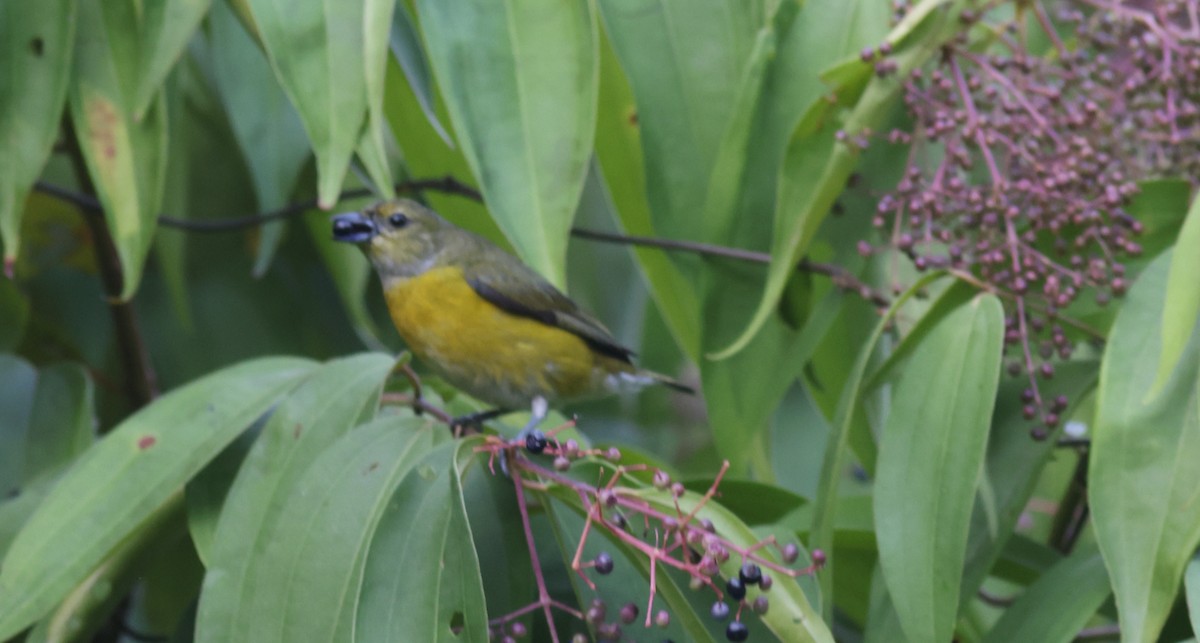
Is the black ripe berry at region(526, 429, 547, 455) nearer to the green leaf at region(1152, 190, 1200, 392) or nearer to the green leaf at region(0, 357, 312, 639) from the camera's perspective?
the green leaf at region(0, 357, 312, 639)

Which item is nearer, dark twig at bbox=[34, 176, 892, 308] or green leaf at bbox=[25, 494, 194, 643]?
green leaf at bbox=[25, 494, 194, 643]

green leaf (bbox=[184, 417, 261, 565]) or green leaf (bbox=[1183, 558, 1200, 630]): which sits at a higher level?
green leaf (bbox=[1183, 558, 1200, 630])

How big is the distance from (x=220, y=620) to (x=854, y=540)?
0.98 m

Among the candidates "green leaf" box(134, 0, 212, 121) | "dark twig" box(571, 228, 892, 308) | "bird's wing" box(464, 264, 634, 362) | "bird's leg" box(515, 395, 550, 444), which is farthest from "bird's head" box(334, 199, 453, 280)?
"green leaf" box(134, 0, 212, 121)

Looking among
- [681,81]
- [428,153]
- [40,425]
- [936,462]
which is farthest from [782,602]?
[40,425]

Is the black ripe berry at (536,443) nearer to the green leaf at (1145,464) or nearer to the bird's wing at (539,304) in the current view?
the green leaf at (1145,464)

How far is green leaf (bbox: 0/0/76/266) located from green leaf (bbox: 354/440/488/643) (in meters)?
0.76

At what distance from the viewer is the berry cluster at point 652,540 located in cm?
149

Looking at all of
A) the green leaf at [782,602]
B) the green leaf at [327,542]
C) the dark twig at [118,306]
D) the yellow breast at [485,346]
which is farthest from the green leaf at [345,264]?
the green leaf at [782,602]

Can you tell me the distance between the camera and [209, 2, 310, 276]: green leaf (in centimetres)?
245

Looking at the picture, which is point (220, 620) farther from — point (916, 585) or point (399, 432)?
point (916, 585)

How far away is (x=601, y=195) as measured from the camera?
3.87m

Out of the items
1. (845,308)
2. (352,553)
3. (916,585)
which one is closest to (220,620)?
(352,553)

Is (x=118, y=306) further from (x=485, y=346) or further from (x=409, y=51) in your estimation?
(x=409, y=51)
